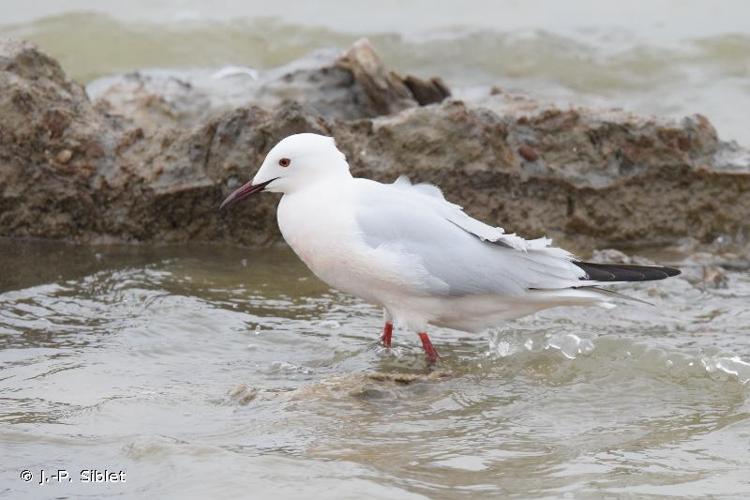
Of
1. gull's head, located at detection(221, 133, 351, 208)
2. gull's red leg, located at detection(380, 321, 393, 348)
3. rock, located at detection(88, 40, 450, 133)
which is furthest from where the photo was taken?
rock, located at detection(88, 40, 450, 133)

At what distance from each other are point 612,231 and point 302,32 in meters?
7.94

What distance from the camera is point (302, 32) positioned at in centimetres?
1520

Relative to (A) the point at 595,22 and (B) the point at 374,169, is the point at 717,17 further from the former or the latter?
(B) the point at 374,169

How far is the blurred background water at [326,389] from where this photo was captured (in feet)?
14.6

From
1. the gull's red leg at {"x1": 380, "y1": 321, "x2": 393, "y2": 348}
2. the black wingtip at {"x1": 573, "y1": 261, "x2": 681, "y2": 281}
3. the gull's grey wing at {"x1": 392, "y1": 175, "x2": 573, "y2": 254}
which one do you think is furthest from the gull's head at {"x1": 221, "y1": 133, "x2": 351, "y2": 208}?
the black wingtip at {"x1": 573, "y1": 261, "x2": 681, "y2": 281}

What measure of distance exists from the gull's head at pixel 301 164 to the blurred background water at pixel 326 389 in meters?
0.82

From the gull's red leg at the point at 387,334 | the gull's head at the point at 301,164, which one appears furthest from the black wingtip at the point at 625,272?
the gull's head at the point at 301,164

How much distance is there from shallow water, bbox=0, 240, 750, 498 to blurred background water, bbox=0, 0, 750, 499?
0.01 metres

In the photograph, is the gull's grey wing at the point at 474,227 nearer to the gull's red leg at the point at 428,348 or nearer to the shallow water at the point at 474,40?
the gull's red leg at the point at 428,348

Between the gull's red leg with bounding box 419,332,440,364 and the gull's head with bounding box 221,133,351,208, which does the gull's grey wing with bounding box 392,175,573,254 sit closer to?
the gull's head with bounding box 221,133,351,208

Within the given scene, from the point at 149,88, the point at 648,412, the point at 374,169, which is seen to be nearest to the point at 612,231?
the point at 374,169

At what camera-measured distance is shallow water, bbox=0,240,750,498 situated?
4.46 meters

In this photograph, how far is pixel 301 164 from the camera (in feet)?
19.7

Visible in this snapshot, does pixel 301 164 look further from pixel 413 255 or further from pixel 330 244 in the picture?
pixel 413 255
